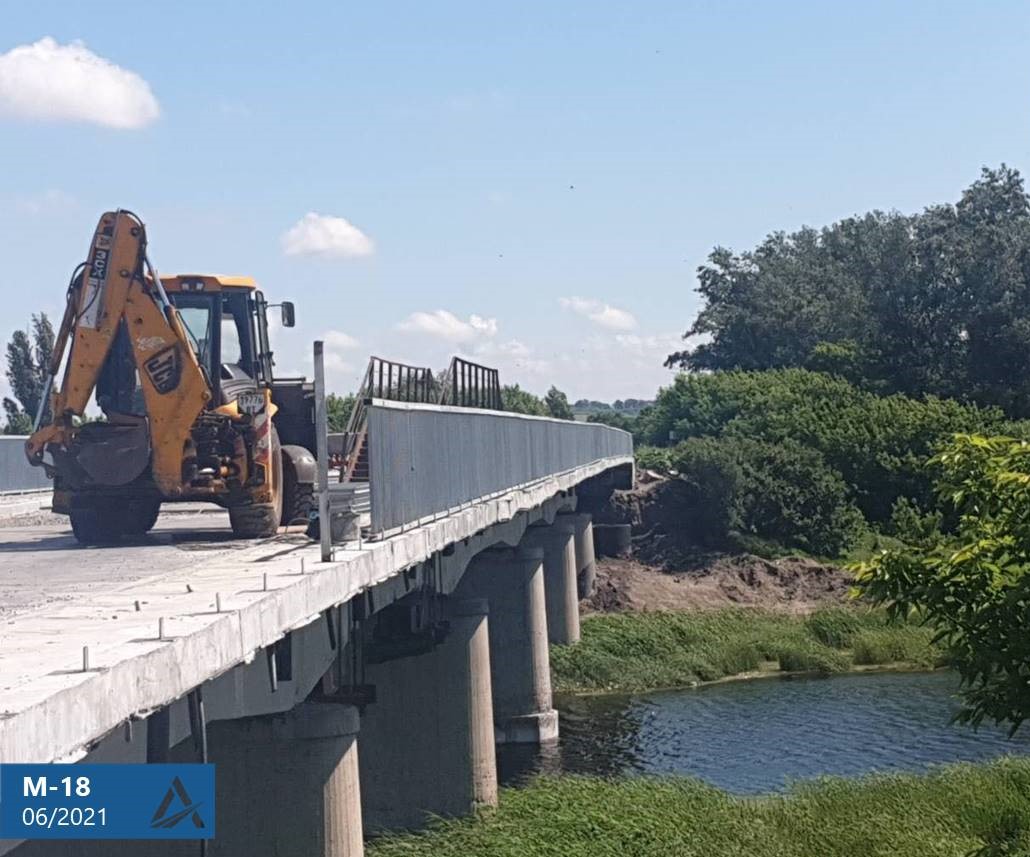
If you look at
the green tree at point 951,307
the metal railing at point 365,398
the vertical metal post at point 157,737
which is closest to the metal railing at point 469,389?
the metal railing at point 365,398

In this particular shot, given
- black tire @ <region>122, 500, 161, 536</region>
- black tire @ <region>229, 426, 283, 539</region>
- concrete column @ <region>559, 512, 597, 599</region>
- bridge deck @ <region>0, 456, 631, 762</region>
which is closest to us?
bridge deck @ <region>0, 456, 631, 762</region>

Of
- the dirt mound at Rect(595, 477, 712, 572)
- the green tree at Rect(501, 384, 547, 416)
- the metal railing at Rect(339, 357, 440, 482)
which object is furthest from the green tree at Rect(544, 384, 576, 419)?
the metal railing at Rect(339, 357, 440, 482)

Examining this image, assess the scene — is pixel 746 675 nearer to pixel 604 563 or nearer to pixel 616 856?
pixel 604 563

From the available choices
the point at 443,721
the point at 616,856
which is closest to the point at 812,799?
the point at 616,856

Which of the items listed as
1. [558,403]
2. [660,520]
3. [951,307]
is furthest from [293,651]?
[558,403]

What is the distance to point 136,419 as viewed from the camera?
18.7 meters

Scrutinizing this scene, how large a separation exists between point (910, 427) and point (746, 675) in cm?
2439

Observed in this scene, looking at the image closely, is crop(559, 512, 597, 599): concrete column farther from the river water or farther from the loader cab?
the loader cab

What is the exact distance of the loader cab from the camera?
65.5 feet

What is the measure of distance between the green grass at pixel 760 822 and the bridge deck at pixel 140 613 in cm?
555

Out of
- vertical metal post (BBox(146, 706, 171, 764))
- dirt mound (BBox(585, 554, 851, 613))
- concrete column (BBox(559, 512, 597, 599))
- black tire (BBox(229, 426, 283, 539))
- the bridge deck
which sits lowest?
dirt mound (BBox(585, 554, 851, 613))

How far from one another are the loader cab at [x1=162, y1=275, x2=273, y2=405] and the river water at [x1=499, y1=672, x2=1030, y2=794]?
37.9 feet

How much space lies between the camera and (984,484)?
13.1m

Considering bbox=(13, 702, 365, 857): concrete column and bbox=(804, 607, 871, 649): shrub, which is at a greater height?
bbox=(13, 702, 365, 857): concrete column
